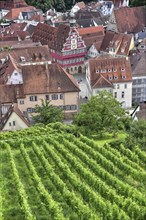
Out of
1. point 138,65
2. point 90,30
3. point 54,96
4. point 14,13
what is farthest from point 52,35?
point 14,13

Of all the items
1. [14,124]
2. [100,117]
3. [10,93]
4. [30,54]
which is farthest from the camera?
[30,54]

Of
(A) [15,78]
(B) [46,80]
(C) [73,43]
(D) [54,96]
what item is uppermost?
(C) [73,43]

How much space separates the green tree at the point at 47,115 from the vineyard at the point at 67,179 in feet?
24.4

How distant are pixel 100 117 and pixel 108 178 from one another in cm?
1514

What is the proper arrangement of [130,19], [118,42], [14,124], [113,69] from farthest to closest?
[130,19] → [118,42] → [113,69] → [14,124]

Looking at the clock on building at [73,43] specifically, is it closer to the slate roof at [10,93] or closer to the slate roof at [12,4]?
the slate roof at [10,93]

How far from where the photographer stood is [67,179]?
40344mm

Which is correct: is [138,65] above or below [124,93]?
above

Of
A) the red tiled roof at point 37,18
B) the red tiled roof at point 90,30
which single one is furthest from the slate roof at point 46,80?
the red tiled roof at point 37,18

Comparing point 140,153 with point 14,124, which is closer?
point 140,153

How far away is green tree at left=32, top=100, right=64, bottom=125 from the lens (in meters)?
60.4

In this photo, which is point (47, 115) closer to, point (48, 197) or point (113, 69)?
point (113, 69)

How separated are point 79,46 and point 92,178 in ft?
195

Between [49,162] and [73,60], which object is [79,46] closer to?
[73,60]
